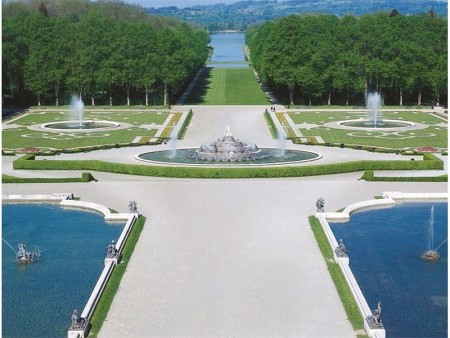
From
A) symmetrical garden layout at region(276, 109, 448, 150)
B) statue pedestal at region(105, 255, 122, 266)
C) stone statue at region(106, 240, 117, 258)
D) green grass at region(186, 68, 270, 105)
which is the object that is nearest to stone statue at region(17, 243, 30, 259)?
stone statue at region(106, 240, 117, 258)

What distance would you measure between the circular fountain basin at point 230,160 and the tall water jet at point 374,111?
815 inches

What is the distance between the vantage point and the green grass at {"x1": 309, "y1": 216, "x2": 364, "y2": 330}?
2456 centimetres

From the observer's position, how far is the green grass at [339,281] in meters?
24.6

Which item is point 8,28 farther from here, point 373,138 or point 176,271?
point 176,271

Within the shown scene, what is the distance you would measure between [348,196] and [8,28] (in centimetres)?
6818

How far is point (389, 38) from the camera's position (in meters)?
95.1

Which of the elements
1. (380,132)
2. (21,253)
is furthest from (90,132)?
(21,253)

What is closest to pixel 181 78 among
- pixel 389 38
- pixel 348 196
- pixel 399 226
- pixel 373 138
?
pixel 389 38

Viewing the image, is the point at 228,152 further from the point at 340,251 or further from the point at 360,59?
the point at 360,59

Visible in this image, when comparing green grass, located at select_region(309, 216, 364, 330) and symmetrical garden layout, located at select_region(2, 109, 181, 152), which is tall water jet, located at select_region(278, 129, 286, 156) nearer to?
symmetrical garden layout, located at select_region(2, 109, 181, 152)

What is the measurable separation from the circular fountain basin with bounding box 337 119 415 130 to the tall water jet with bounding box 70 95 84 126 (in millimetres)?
28903

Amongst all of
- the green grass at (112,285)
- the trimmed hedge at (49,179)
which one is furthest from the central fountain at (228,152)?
the green grass at (112,285)

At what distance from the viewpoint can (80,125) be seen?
255 ft

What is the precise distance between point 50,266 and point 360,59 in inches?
2795
